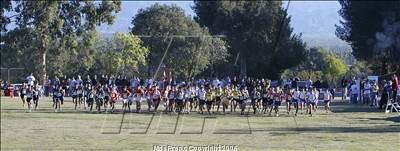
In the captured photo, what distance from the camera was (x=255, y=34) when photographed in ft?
273

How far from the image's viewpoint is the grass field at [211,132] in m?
17.8

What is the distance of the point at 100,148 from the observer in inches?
674

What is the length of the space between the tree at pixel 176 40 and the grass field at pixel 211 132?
37435mm

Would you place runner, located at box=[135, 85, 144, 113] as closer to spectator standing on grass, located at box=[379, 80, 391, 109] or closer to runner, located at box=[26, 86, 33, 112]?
runner, located at box=[26, 86, 33, 112]

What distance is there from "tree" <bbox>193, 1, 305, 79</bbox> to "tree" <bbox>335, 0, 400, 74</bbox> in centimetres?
1959

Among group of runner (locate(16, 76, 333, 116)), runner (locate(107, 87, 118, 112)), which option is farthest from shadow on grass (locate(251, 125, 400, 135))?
runner (locate(107, 87, 118, 112))

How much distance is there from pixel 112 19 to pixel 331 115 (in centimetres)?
3200

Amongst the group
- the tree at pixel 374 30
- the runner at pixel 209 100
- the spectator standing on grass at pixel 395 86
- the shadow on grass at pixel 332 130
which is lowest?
the shadow on grass at pixel 332 130

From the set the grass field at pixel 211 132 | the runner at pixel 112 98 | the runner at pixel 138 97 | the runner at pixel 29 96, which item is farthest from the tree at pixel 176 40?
the grass field at pixel 211 132

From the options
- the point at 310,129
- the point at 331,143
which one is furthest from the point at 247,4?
the point at 331,143

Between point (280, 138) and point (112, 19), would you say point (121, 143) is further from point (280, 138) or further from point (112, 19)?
point (112, 19)

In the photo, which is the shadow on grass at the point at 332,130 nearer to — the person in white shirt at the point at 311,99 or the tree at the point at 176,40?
the person in white shirt at the point at 311,99

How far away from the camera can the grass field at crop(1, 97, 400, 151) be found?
58.5 feet

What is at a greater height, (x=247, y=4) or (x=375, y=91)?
(x=247, y=4)
